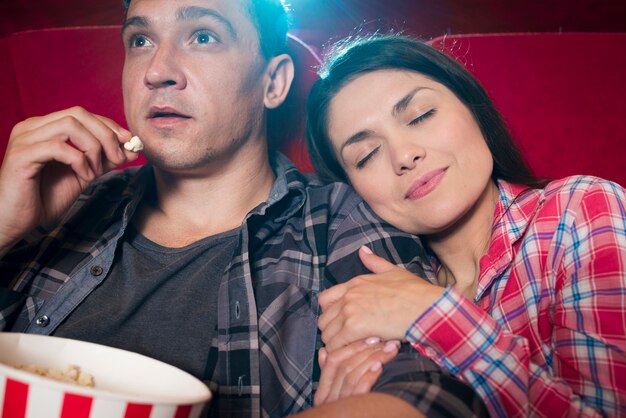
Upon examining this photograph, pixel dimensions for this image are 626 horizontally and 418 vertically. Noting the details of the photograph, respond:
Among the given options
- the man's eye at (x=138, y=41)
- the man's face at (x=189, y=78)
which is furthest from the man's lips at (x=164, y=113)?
the man's eye at (x=138, y=41)

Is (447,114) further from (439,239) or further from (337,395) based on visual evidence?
(337,395)

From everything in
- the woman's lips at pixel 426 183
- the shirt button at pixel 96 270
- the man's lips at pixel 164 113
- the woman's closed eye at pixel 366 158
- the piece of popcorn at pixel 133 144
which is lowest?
the shirt button at pixel 96 270

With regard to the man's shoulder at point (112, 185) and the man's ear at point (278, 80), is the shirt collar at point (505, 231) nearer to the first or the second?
the man's ear at point (278, 80)

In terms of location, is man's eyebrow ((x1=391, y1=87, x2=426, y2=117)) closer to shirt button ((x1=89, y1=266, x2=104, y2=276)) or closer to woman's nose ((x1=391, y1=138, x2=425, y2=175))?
woman's nose ((x1=391, y1=138, x2=425, y2=175))

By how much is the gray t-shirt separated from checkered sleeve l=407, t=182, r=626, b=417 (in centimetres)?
47

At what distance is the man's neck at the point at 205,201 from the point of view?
1.41 m

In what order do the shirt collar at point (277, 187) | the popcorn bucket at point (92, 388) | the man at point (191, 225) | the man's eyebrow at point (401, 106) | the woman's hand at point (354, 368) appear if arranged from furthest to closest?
1. the shirt collar at point (277, 187)
2. the man's eyebrow at point (401, 106)
3. the man at point (191, 225)
4. the woman's hand at point (354, 368)
5. the popcorn bucket at point (92, 388)

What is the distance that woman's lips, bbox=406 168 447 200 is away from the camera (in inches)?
46.3

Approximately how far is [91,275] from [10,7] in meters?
1.24

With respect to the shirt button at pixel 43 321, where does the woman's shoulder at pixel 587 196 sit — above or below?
above

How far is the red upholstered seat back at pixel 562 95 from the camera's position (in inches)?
58.2

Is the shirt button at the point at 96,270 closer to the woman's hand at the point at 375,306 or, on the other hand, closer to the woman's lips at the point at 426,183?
the woman's hand at the point at 375,306

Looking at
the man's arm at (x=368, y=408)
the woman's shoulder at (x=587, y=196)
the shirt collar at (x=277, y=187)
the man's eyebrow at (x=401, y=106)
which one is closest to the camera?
the man's arm at (x=368, y=408)

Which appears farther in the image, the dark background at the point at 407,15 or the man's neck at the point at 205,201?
the dark background at the point at 407,15
